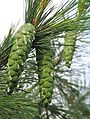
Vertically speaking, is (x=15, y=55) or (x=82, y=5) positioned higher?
(x=82, y=5)

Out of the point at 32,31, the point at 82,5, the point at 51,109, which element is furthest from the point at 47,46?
the point at 51,109

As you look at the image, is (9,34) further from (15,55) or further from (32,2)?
(15,55)

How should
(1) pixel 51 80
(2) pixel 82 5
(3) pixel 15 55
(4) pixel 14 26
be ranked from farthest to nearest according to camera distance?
(4) pixel 14 26, (2) pixel 82 5, (1) pixel 51 80, (3) pixel 15 55

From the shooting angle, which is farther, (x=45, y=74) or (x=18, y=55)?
(x=45, y=74)

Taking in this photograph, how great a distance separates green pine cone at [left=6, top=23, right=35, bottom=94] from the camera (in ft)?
3.45

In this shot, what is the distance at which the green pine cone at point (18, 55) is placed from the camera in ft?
3.45

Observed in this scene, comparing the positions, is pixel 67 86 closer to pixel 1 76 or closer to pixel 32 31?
pixel 1 76

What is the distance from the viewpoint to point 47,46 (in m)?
1.26

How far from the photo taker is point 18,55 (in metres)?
1.09

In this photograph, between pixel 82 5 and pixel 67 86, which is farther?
pixel 67 86

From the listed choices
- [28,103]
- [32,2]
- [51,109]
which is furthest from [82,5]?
[51,109]

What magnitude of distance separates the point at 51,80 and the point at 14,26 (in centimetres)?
38

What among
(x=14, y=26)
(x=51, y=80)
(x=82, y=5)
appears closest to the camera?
(x=51, y=80)

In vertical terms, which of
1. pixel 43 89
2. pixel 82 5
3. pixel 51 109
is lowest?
pixel 51 109
